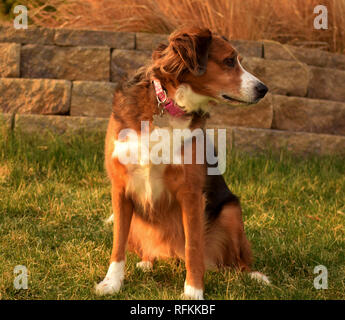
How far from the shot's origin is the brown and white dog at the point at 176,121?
8.78 ft

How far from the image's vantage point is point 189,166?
268 cm

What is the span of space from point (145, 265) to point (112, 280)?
1.23 feet

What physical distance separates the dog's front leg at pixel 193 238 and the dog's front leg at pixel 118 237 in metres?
0.33

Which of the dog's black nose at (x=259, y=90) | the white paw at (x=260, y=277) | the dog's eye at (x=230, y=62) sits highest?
the dog's eye at (x=230, y=62)

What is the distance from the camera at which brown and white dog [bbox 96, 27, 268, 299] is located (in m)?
2.68

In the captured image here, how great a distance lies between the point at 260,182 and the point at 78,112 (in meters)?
2.11

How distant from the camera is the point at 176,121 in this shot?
9.00 ft

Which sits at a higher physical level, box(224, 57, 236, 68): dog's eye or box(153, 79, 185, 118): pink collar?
box(224, 57, 236, 68): dog's eye

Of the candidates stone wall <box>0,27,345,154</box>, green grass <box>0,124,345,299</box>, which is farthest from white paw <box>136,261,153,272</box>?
stone wall <box>0,27,345,154</box>

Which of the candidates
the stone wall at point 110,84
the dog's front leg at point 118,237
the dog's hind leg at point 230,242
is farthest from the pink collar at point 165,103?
the stone wall at point 110,84

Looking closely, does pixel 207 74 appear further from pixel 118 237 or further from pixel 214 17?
pixel 214 17

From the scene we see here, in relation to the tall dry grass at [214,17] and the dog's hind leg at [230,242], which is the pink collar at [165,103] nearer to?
the dog's hind leg at [230,242]

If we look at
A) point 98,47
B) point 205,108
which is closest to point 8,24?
point 98,47

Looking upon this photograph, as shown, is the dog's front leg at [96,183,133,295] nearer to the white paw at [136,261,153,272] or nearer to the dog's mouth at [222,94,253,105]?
the white paw at [136,261,153,272]
